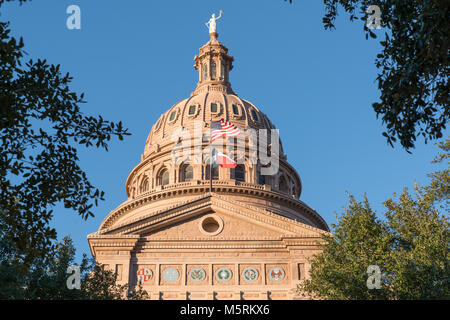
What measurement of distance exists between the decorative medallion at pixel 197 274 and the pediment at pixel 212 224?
2.44m

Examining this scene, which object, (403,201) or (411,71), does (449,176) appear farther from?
(411,71)

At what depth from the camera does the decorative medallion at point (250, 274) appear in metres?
38.9

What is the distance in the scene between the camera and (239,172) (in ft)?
205

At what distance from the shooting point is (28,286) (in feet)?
83.6

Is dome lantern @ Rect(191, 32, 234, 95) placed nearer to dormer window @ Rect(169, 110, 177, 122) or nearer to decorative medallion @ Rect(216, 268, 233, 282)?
dormer window @ Rect(169, 110, 177, 122)

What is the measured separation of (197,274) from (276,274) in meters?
5.13

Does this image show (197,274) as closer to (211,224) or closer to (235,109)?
(211,224)

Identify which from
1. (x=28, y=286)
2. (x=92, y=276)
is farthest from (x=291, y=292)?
(x=28, y=286)

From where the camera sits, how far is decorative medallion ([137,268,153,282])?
38625 mm

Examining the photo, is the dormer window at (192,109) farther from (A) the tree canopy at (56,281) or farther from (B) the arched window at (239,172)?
(A) the tree canopy at (56,281)

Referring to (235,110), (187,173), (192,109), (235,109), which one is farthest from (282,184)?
(192,109)

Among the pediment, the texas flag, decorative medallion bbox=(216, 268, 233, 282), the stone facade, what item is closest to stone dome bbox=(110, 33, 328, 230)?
the texas flag

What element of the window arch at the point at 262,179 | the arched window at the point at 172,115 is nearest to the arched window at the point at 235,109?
the arched window at the point at 172,115
